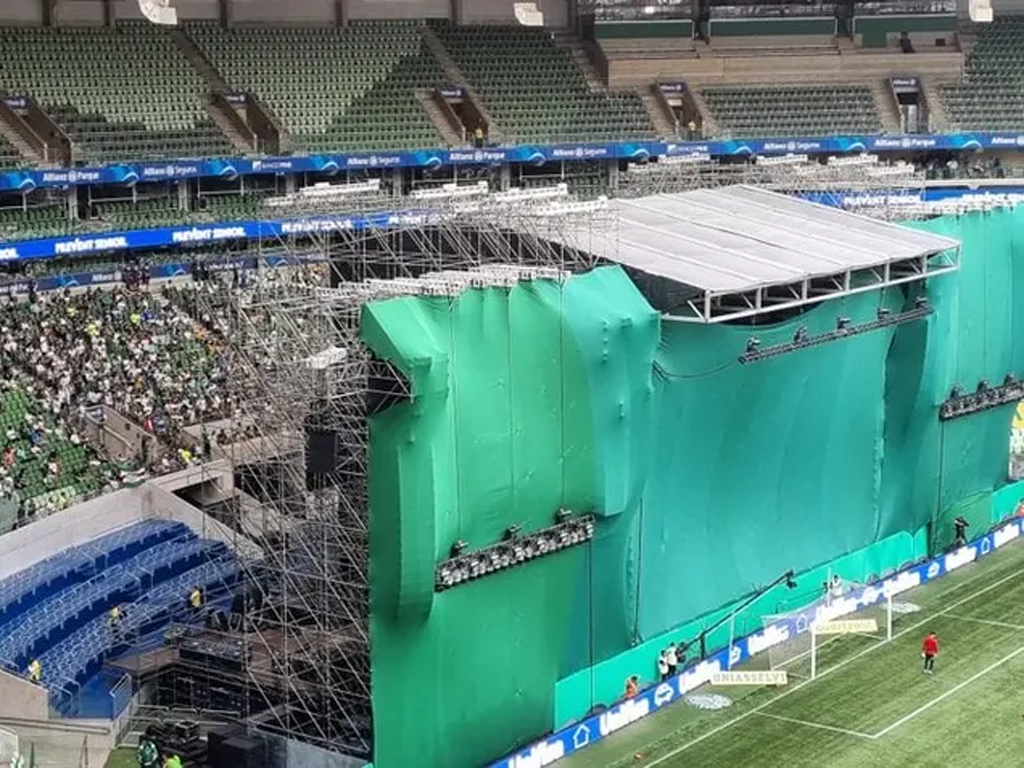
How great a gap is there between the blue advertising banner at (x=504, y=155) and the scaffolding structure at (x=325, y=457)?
53.6ft

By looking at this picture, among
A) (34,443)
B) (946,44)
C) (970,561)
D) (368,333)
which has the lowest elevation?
(970,561)

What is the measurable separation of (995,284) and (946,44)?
85.1 feet

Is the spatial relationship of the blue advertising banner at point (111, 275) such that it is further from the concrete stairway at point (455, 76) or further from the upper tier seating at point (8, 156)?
the concrete stairway at point (455, 76)

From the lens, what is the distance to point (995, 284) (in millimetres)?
40188

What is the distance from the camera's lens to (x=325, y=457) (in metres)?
25.0

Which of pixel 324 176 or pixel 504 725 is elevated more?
pixel 324 176

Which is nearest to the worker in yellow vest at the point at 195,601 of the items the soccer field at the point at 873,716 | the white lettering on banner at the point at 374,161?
the soccer field at the point at 873,716

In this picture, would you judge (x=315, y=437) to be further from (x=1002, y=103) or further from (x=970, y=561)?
(x=1002, y=103)

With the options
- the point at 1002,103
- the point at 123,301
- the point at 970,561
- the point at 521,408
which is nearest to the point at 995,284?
the point at 970,561

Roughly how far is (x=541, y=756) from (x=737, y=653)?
6038 millimetres

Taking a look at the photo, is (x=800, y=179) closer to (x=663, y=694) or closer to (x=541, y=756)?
(x=663, y=694)

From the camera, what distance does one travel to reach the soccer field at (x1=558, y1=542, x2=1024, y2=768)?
27.8 meters

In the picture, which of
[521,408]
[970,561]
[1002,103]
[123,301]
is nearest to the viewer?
[521,408]

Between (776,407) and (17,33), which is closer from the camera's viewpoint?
(776,407)
